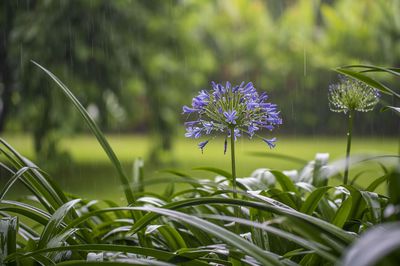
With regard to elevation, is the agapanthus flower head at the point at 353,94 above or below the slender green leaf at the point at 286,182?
above

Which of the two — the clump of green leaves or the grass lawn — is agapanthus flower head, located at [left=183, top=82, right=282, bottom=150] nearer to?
the clump of green leaves

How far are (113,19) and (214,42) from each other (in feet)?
27.0

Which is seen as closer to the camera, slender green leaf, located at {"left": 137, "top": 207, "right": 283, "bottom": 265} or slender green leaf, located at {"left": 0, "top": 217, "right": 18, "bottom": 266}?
slender green leaf, located at {"left": 137, "top": 207, "right": 283, "bottom": 265}

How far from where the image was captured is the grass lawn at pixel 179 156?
7.71 meters

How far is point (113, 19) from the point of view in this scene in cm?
755

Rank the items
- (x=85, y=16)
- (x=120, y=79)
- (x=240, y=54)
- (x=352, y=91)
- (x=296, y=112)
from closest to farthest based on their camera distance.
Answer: (x=352, y=91), (x=85, y=16), (x=120, y=79), (x=296, y=112), (x=240, y=54)

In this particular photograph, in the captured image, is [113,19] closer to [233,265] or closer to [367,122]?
[233,265]

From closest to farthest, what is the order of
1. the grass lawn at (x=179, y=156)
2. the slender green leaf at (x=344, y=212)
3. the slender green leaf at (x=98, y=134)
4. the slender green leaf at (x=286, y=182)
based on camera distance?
the slender green leaf at (x=344, y=212)
the slender green leaf at (x=98, y=134)
the slender green leaf at (x=286, y=182)
the grass lawn at (x=179, y=156)

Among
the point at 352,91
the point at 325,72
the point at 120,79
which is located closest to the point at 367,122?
the point at 325,72

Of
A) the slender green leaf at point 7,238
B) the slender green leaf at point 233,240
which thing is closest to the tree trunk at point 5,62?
the slender green leaf at point 7,238

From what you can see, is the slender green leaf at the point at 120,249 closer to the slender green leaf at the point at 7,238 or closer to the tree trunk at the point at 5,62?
the slender green leaf at the point at 7,238

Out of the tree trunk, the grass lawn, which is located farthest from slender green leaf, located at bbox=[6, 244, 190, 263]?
the tree trunk

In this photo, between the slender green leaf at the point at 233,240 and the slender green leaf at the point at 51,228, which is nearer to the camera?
the slender green leaf at the point at 233,240

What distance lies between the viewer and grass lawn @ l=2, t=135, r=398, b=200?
7708 millimetres
